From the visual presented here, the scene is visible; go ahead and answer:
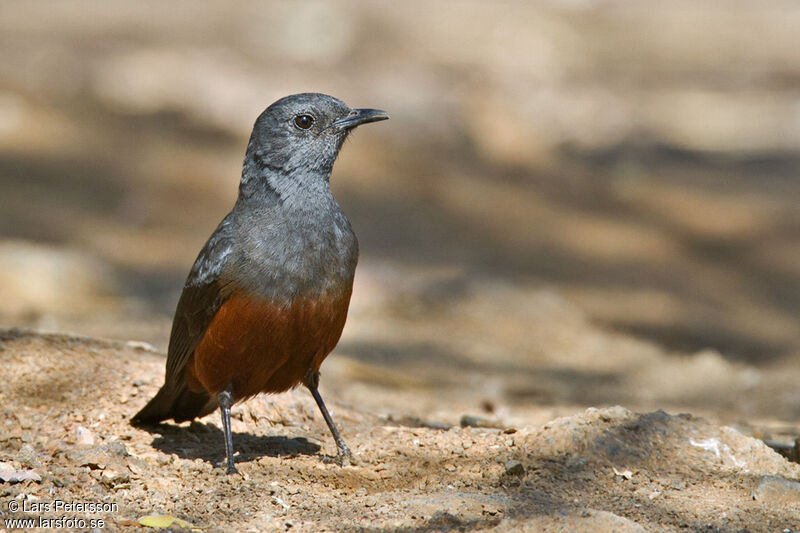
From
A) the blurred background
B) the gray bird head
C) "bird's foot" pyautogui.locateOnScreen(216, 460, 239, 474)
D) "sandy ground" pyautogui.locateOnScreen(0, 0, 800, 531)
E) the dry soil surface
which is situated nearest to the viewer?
the dry soil surface

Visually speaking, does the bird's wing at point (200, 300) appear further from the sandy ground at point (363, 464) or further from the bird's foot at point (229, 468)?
the bird's foot at point (229, 468)

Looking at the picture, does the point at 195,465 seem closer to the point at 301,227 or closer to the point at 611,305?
the point at 301,227

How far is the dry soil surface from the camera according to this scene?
419cm

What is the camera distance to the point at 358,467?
16.7 ft

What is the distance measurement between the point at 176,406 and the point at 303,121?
1694 mm

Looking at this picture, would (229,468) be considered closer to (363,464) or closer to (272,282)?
(363,464)

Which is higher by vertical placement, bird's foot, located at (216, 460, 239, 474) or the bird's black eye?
the bird's black eye

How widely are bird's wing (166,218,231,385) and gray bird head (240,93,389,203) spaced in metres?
0.33

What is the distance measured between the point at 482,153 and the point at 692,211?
10.4 feet

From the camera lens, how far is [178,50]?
1900 cm

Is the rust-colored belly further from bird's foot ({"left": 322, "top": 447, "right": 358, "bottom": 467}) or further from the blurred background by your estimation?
the blurred background

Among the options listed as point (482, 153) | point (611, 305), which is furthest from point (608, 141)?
point (611, 305)

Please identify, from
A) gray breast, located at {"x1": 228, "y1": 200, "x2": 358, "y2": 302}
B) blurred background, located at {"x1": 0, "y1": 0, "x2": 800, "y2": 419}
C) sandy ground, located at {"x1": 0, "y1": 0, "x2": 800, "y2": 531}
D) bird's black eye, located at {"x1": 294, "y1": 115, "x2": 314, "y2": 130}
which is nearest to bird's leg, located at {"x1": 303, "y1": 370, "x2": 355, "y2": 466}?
sandy ground, located at {"x1": 0, "y1": 0, "x2": 800, "y2": 531}

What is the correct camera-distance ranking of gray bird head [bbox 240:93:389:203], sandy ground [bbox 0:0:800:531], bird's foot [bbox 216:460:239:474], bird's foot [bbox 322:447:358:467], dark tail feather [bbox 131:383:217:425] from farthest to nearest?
dark tail feather [bbox 131:383:217:425], gray bird head [bbox 240:93:389:203], bird's foot [bbox 322:447:358:467], bird's foot [bbox 216:460:239:474], sandy ground [bbox 0:0:800:531]
